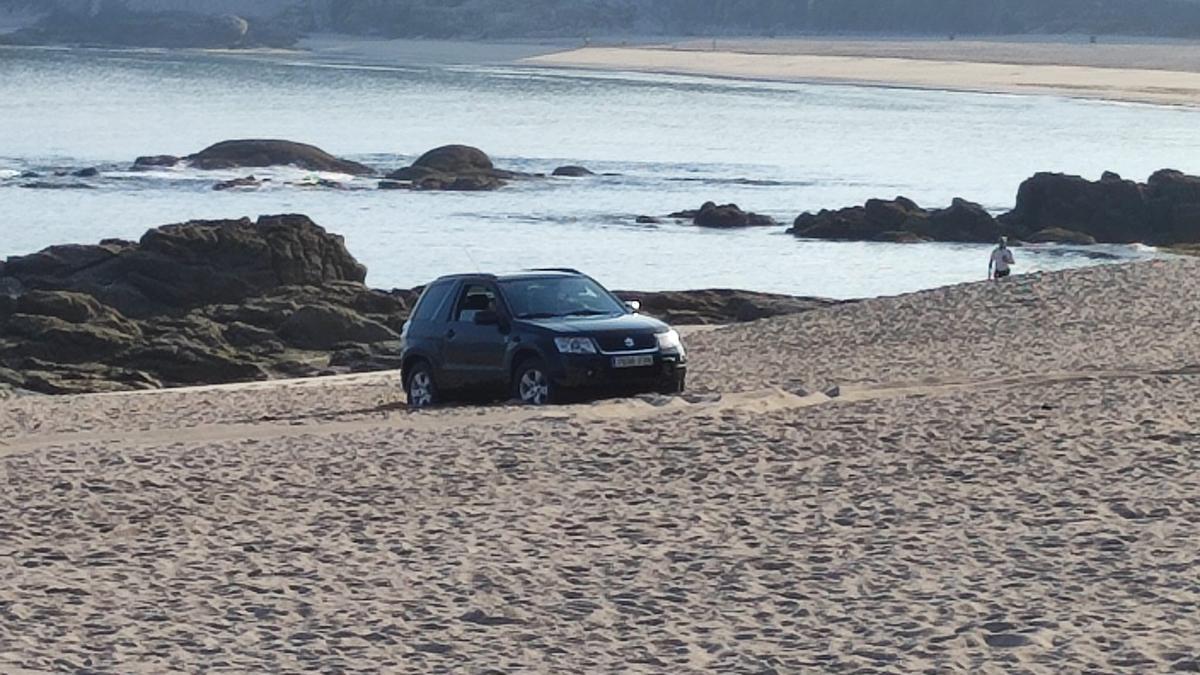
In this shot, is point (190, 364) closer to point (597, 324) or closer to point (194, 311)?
point (194, 311)

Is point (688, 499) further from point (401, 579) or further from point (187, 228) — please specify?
point (187, 228)

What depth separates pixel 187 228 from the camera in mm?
34281

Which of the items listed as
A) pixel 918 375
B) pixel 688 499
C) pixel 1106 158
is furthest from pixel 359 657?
pixel 1106 158

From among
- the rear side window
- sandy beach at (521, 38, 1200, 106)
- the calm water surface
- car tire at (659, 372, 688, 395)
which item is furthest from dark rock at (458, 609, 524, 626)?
sandy beach at (521, 38, 1200, 106)

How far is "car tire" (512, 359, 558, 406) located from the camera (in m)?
17.7

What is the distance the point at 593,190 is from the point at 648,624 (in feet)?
189

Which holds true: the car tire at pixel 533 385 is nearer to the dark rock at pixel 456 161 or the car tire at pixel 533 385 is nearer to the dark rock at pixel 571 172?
the dark rock at pixel 456 161

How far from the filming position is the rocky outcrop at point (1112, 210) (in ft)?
164

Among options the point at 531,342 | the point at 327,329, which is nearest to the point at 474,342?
the point at 531,342

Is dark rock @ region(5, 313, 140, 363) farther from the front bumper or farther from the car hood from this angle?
the front bumper

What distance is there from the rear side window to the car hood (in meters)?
1.32

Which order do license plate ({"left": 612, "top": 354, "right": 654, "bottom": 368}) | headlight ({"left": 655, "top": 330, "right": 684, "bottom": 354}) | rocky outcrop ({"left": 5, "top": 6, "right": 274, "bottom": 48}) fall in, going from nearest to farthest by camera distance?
1. license plate ({"left": 612, "top": 354, "right": 654, "bottom": 368})
2. headlight ({"left": 655, "top": 330, "right": 684, "bottom": 354})
3. rocky outcrop ({"left": 5, "top": 6, "right": 274, "bottom": 48})

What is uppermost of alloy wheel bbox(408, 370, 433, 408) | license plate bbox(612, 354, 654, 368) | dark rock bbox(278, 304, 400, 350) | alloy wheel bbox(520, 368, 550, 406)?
license plate bbox(612, 354, 654, 368)

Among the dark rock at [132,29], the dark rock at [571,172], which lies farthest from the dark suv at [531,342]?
the dark rock at [132,29]
